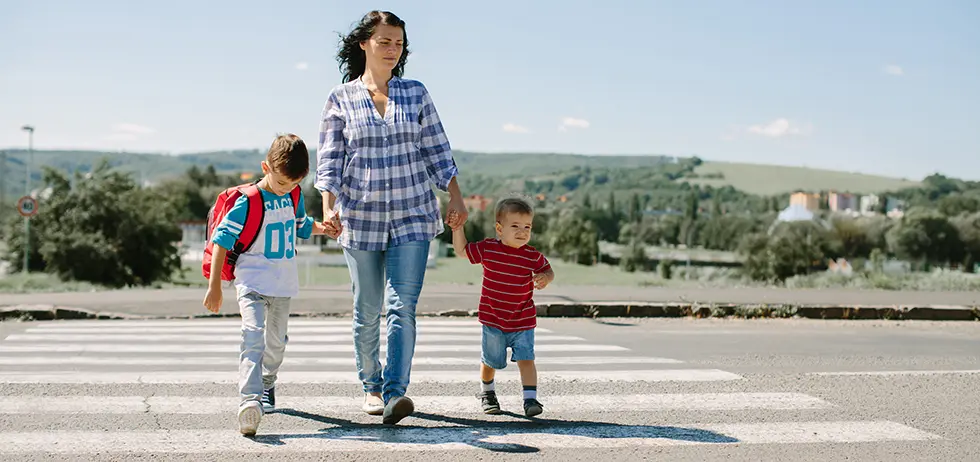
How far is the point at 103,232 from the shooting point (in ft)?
137

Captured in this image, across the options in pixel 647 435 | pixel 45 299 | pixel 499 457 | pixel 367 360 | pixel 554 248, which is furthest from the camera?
pixel 554 248

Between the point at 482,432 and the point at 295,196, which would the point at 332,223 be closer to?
the point at 295,196

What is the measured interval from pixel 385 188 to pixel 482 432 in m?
1.45

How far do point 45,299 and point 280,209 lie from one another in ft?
34.1

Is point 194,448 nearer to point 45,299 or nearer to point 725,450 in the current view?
point 725,450

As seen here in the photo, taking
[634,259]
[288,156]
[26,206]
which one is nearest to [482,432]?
[288,156]

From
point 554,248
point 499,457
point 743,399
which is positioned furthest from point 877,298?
point 554,248

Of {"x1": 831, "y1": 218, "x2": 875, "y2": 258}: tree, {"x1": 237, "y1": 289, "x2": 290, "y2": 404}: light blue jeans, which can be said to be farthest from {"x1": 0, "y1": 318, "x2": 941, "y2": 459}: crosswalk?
{"x1": 831, "y1": 218, "x2": 875, "y2": 258}: tree

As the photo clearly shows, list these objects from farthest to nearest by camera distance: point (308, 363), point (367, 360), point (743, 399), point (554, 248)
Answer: point (554, 248) < point (308, 363) < point (743, 399) < point (367, 360)

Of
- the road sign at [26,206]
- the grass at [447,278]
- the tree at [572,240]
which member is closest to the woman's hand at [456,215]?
the grass at [447,278]

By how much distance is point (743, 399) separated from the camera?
643 centimetres

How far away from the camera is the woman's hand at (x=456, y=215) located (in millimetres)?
5484

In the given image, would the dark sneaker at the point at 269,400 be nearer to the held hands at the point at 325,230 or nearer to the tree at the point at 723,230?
the held hands at the point at 325,230

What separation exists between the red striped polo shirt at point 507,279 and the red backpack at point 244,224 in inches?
49.5
